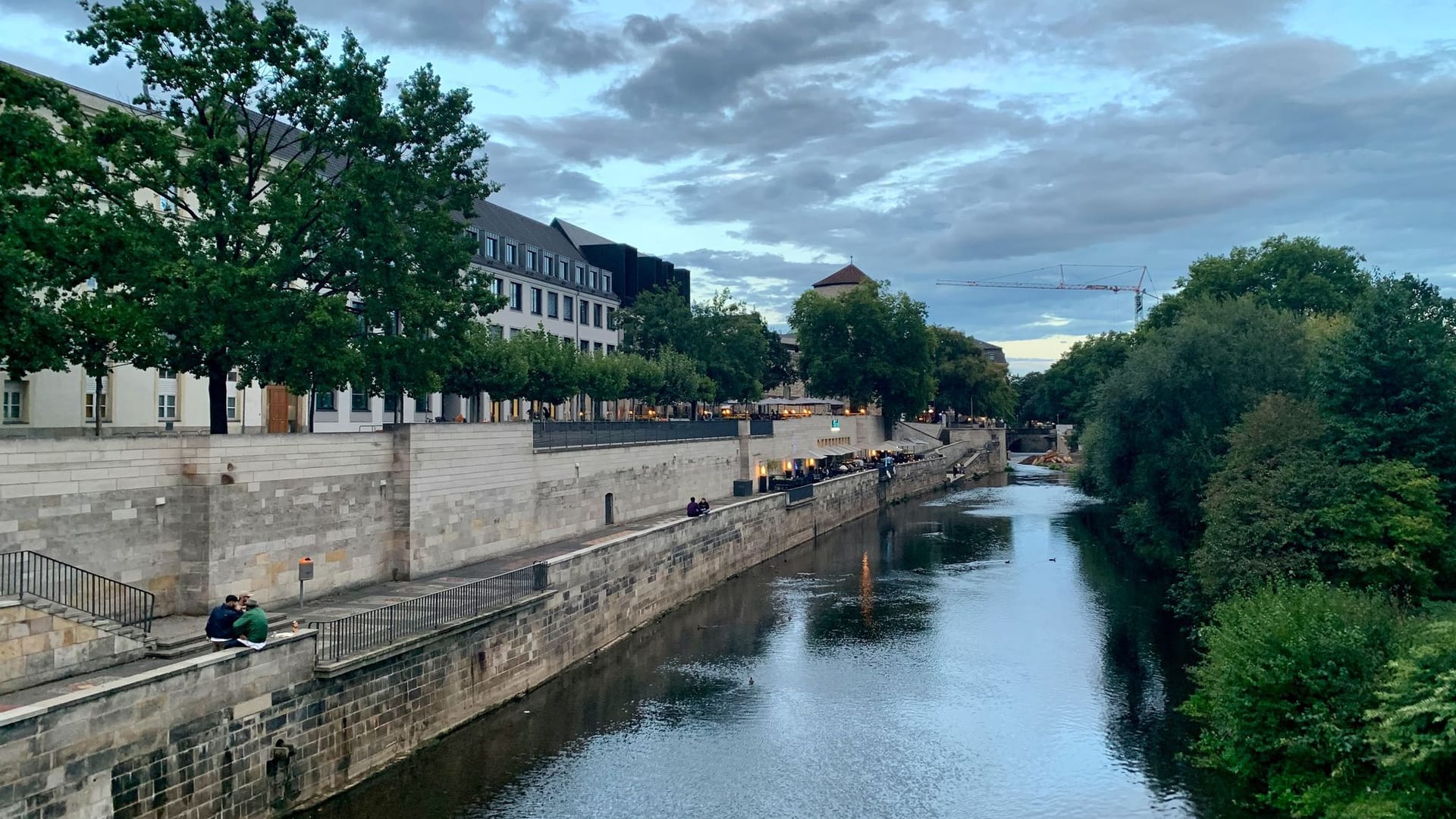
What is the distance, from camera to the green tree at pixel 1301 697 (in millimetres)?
19219

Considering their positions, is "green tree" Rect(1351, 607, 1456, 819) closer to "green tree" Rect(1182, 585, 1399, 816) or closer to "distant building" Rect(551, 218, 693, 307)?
"green tree" Rect(1182, 585, 1399, 816)

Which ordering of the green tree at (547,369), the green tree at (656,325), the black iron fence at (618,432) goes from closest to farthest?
the black iron fence at (618,432)
the green tree at (547,369)
the green tree at (656,325)

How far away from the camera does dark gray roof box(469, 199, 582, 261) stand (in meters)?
62.1

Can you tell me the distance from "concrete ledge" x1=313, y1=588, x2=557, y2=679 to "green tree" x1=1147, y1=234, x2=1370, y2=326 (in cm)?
5548

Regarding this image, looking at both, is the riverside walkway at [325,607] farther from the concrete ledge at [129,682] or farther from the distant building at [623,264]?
the distant building at [623,264]

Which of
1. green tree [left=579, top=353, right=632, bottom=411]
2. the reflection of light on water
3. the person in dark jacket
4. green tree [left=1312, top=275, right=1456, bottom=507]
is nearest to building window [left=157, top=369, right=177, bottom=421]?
green tree [left=579, top=353, right=632, bottom=411]

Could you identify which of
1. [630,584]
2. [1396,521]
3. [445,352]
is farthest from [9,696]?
[1396,521]

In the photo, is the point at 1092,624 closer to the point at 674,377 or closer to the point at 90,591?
the point at 90,591

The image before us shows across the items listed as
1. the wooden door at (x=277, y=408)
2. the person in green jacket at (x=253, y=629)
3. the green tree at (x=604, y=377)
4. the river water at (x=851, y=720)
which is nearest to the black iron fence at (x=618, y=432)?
the green tree at (x=604, y=377)

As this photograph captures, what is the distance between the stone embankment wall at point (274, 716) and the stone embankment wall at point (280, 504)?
4.53 meters

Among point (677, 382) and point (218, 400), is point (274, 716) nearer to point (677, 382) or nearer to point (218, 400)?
point (218, 400)

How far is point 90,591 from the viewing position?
19891 mm

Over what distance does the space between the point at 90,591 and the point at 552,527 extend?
1887 centimetres

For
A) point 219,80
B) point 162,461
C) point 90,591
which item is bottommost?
point 90,591
